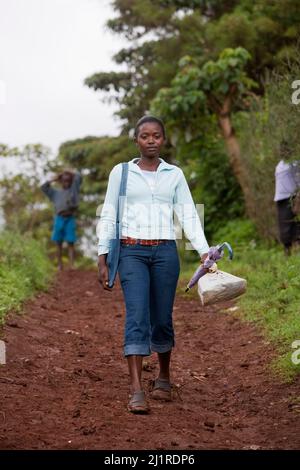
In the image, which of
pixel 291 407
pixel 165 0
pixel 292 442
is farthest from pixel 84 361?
pixel 165 0

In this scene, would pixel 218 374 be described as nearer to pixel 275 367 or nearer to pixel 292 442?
pixel 275 367

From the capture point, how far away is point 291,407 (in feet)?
15.4

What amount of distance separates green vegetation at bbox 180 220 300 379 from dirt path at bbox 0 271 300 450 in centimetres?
15

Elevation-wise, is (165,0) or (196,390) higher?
(165,0)

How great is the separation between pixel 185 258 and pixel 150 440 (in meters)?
10.2

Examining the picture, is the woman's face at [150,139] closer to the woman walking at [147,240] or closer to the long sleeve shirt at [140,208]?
the woman walking at [147,240]

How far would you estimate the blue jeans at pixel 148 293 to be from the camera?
15.6 feet

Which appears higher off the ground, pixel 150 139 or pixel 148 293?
pixel 150 139

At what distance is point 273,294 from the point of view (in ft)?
25.6

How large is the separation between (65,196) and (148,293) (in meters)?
9.52

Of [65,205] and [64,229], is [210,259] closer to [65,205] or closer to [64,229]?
[65,205]

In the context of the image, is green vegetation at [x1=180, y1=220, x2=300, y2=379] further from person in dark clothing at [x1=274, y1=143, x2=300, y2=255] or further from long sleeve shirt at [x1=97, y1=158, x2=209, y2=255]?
long sleeve shirt at [x1=97, y1=158, x2=209, y2=255]

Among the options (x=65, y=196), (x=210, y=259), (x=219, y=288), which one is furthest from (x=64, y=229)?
(x=219, y=288)

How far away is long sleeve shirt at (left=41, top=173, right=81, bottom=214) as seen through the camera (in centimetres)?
1409
